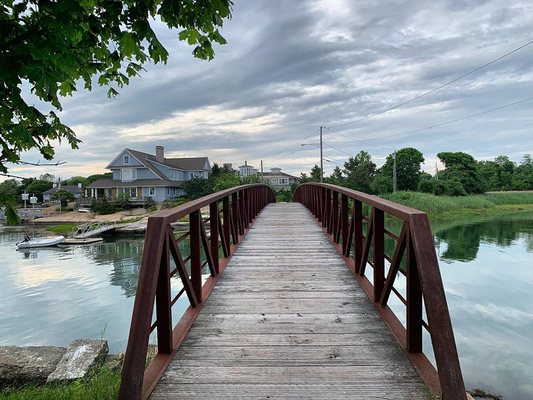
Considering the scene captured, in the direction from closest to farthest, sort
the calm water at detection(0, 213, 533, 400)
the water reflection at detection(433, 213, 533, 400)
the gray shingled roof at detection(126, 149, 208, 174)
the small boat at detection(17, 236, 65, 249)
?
1. the water reflection at detection(433, 213, 533, 400)
2. the calm water at detection(0, 213, 533, 400)
3. the small boat at detection(17, 236, 65, 249)
4. the gray shingled roof at detection(126, 149, 208, 174)

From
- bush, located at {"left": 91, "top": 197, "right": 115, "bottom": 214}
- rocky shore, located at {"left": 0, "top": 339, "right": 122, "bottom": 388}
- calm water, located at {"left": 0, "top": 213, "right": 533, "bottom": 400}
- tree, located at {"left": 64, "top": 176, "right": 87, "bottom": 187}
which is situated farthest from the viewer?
tree, located at {"left": 64, "top": 176, "right": 87, "bottom": 187}

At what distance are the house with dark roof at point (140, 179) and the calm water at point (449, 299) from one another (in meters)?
17.5

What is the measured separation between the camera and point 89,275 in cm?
1512

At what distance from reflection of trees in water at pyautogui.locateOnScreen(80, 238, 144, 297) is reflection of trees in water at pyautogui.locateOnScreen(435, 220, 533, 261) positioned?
12.0 metres

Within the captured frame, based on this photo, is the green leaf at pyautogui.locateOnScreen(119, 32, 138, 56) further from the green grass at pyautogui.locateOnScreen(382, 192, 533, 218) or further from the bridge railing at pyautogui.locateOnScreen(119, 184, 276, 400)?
the green grass at pyautogui.locateOnScreen(382, 192, 533, 218)

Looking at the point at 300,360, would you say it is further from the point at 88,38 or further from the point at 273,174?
the point at 273,174

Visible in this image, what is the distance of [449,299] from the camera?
32.1ft

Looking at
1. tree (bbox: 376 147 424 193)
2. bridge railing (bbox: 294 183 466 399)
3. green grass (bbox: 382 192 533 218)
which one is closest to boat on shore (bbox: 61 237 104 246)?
green grass (bbox: 382 192 533 218)

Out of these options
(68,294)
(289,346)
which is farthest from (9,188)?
(68,294)

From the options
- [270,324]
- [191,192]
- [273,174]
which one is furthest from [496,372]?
[273,174]

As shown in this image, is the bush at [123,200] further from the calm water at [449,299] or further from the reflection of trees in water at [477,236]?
the reflection of trees in water at [477,236]

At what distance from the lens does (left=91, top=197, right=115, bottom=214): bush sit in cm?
3539

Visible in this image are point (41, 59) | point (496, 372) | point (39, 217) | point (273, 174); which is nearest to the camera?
point (41, 59)

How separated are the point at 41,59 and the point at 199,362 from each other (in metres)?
1.81
